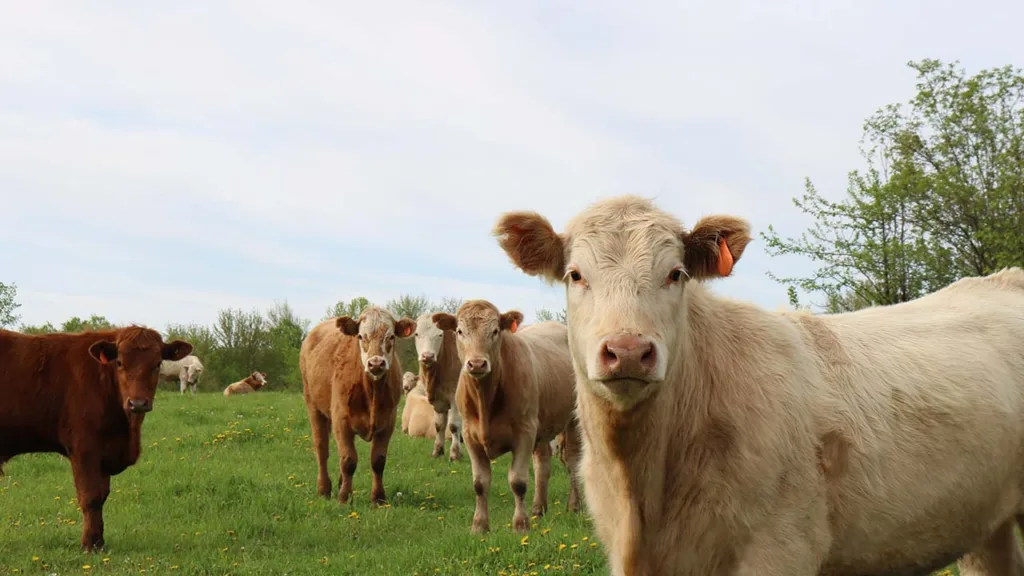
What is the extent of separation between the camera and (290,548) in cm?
889

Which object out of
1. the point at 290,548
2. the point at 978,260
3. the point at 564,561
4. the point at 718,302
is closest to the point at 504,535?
the point at 564,561

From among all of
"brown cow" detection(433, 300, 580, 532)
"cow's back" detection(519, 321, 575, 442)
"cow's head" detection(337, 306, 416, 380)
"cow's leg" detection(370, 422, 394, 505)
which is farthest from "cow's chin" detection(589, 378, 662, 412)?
"cow's leg" detection(370, 422, 394, 505)

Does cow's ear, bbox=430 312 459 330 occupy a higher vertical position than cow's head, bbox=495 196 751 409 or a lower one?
lower

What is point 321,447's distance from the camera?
12.6m

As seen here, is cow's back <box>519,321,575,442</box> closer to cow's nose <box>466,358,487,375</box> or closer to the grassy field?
the grassy field

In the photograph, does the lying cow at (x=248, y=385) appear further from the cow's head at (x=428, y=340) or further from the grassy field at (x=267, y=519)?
the cow's head at (x=428, y=340)

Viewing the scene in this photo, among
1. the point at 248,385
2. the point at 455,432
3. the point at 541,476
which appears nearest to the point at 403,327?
the point at 541,476

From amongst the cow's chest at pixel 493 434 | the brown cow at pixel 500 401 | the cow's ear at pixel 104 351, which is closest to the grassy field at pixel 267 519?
the brown cow at pixel 500 401

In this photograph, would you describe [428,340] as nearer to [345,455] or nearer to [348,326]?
[348,326]

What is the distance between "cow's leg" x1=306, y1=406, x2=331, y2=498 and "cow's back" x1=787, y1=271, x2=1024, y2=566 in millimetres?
8458

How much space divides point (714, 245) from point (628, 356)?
1.04 meters

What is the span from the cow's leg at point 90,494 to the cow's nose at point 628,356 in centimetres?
726

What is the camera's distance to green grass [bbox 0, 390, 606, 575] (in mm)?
7695

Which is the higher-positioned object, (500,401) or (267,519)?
(500,401)
